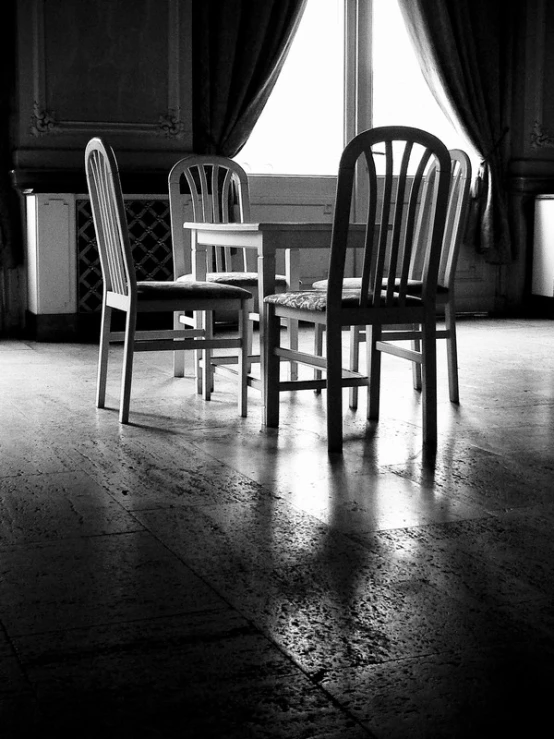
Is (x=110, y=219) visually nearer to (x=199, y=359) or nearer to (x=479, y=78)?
(x=199, y=359)

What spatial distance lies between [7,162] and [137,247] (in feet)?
2.91

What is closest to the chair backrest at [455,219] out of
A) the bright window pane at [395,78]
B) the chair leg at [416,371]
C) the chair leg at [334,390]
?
the chair leg at [416,371]

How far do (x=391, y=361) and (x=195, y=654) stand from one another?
330 cm

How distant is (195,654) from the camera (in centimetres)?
156

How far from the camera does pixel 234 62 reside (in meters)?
5.99

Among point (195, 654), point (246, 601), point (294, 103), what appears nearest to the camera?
point (195, 654)

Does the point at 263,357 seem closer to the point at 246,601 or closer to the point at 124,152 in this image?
the point at 246,601

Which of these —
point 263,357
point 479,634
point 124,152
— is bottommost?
point 479,634

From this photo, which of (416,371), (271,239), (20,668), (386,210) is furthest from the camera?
(416,371)

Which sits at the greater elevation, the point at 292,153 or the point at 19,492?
the point at 292,153

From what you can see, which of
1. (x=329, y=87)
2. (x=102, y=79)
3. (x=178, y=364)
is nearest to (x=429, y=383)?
(x=178, y=364)

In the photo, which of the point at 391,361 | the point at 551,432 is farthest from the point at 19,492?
the point at 391,361

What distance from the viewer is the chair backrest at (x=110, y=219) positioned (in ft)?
10.6

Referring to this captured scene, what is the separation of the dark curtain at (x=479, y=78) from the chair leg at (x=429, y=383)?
149 inches
